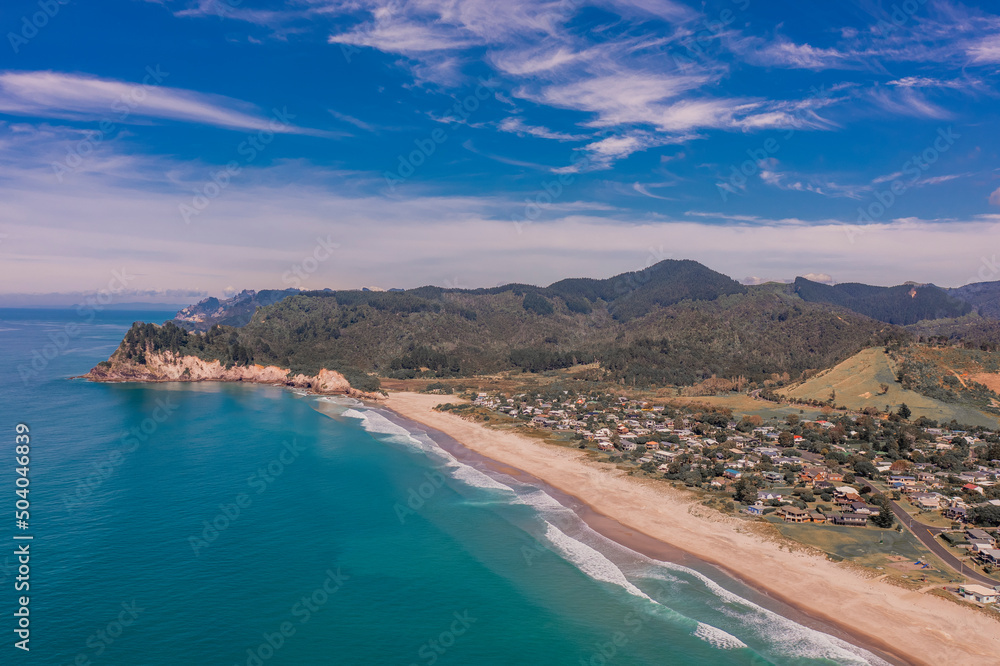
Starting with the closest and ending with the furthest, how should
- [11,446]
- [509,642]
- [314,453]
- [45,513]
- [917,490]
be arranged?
[509,642] < [45,513] < [917,490] < [11,446] < [314,453]

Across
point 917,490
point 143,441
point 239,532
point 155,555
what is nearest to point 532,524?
point 239,532

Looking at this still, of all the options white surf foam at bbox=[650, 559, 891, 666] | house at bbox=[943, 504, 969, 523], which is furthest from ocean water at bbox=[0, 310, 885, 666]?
house at bbox=[943, 504, 969, 523]

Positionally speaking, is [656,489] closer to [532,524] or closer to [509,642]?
[532,524]

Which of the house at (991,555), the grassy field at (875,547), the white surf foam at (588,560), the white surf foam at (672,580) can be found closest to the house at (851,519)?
the grassy field at (875,547)

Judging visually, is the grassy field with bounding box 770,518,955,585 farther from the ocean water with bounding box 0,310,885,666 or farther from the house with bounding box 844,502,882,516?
the ocean water with bounding box 0,310,885,666

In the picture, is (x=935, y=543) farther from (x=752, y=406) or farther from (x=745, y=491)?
(x=752, y=406)

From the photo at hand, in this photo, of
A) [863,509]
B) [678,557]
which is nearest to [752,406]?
[863,509]
